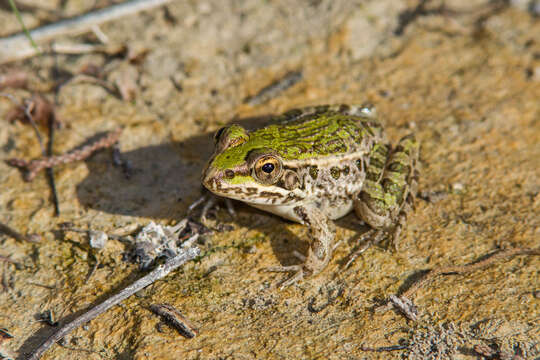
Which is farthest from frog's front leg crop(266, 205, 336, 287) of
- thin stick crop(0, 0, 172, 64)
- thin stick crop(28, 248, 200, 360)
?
thin stick crop(0, 0, 172, 64)

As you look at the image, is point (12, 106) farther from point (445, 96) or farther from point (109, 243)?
point (445, 96)

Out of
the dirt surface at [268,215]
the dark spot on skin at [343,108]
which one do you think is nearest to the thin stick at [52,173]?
the dirt surface at [268,215]

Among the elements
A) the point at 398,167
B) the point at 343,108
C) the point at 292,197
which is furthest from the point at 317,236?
the point at 343,108

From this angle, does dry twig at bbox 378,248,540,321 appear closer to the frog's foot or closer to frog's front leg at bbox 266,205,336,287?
frog's front leg at bbox 266,205,336,287

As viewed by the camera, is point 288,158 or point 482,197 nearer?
point 288,158

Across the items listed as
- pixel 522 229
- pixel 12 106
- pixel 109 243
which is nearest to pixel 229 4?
pixel 12 106
